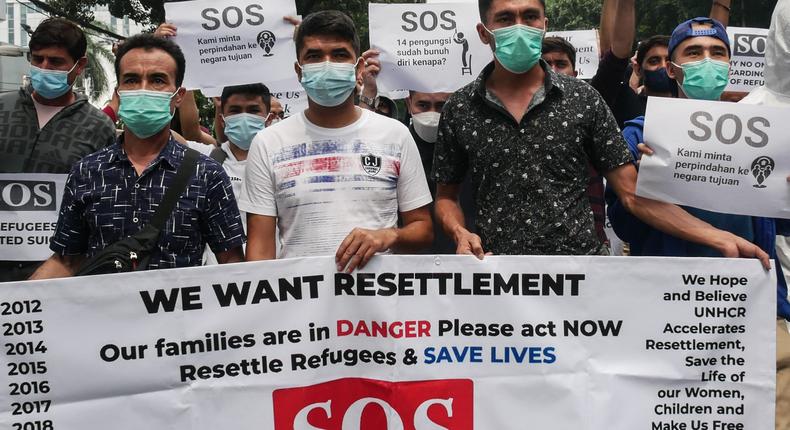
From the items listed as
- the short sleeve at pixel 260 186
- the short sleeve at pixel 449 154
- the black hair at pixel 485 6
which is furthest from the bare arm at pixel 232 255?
the black hair at pixel 485 6

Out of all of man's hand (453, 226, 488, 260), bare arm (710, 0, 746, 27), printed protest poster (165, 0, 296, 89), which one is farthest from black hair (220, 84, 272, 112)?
bare arm (710, 0, 746, 27)

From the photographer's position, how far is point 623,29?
462 cm

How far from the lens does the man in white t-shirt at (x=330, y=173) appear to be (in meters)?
3.57

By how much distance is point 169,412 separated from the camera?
327 centimetres

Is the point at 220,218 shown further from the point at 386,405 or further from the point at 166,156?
the point at 386,405

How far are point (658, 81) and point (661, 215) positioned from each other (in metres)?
1.87

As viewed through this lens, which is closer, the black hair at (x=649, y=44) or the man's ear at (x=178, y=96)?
the man's ear at (x=178, y=96)

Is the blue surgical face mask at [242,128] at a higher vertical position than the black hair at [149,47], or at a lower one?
lower

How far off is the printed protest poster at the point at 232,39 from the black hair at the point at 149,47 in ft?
8.50

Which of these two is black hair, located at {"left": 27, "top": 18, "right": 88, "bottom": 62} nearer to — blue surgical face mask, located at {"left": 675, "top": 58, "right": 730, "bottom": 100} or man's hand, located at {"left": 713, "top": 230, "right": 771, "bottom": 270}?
blue surgical face mask, located at {"left": 675, "top": 58, "right": 730, "bottom": 100}

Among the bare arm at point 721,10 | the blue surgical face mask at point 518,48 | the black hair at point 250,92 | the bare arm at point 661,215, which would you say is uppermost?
the bare arm at point 721,10

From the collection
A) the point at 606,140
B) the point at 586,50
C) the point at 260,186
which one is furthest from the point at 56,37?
the point at 586,50

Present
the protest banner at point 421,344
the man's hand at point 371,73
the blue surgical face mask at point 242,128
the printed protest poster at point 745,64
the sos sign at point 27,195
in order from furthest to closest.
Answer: the printed protest poster at point 745,64 → the man's hand at point 371,73 → the blue surgical face mask at point 242,128 → the sos sign at point 27,195 → the protest banner at point 421,344

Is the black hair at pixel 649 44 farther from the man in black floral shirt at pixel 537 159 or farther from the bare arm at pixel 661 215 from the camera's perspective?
the bare arm at pixel 661 215
